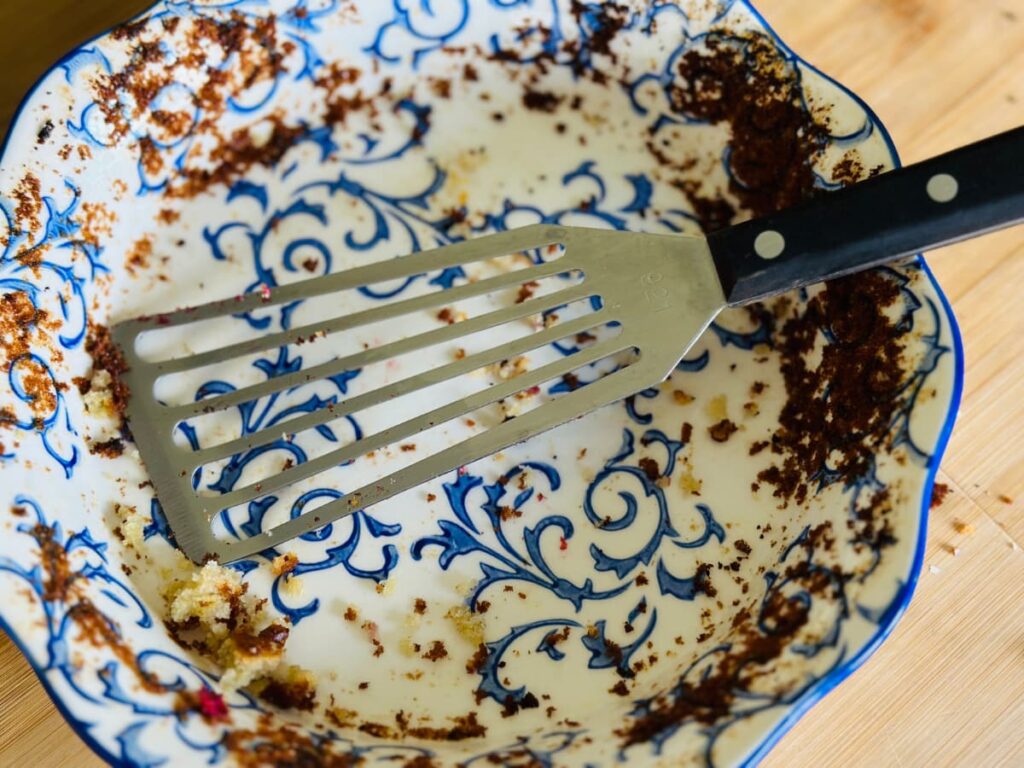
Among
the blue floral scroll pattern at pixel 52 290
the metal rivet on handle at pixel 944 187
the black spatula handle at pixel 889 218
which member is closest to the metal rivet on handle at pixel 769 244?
the black spatula handle at pixel 889 218

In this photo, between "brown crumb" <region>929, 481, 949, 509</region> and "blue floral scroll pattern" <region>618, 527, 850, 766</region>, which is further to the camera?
"brown crumb" <region>929, 481, 949, 509</region>

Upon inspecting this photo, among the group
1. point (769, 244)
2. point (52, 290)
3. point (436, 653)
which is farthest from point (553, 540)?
point (52, 290)

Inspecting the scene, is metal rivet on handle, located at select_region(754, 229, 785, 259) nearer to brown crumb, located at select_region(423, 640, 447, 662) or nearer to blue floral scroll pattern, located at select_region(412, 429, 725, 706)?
blue floral scroll pattern, located at select_region(412, 429, 725, 706)

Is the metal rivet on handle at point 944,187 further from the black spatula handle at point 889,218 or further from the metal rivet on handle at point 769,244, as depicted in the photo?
the metal rivet on handle at point 769,244

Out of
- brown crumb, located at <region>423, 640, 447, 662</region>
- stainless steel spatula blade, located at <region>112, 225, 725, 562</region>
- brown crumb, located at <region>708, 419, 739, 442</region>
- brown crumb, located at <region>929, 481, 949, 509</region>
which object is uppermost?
stainless steel spatula blade, located at <region>112, 225, 725, 562</region>

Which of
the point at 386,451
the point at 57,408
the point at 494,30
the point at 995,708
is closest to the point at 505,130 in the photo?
the point at 494,30

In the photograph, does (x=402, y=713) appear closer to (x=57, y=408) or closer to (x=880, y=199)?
(x=57, y=408)

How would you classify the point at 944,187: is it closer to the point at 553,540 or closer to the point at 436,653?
the point at 553,540

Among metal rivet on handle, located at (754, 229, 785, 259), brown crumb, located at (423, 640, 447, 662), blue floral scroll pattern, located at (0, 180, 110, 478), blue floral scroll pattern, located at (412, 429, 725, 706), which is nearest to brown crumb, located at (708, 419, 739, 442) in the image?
blue floral scroll pattern, located at (412, 429, 725, 706)
